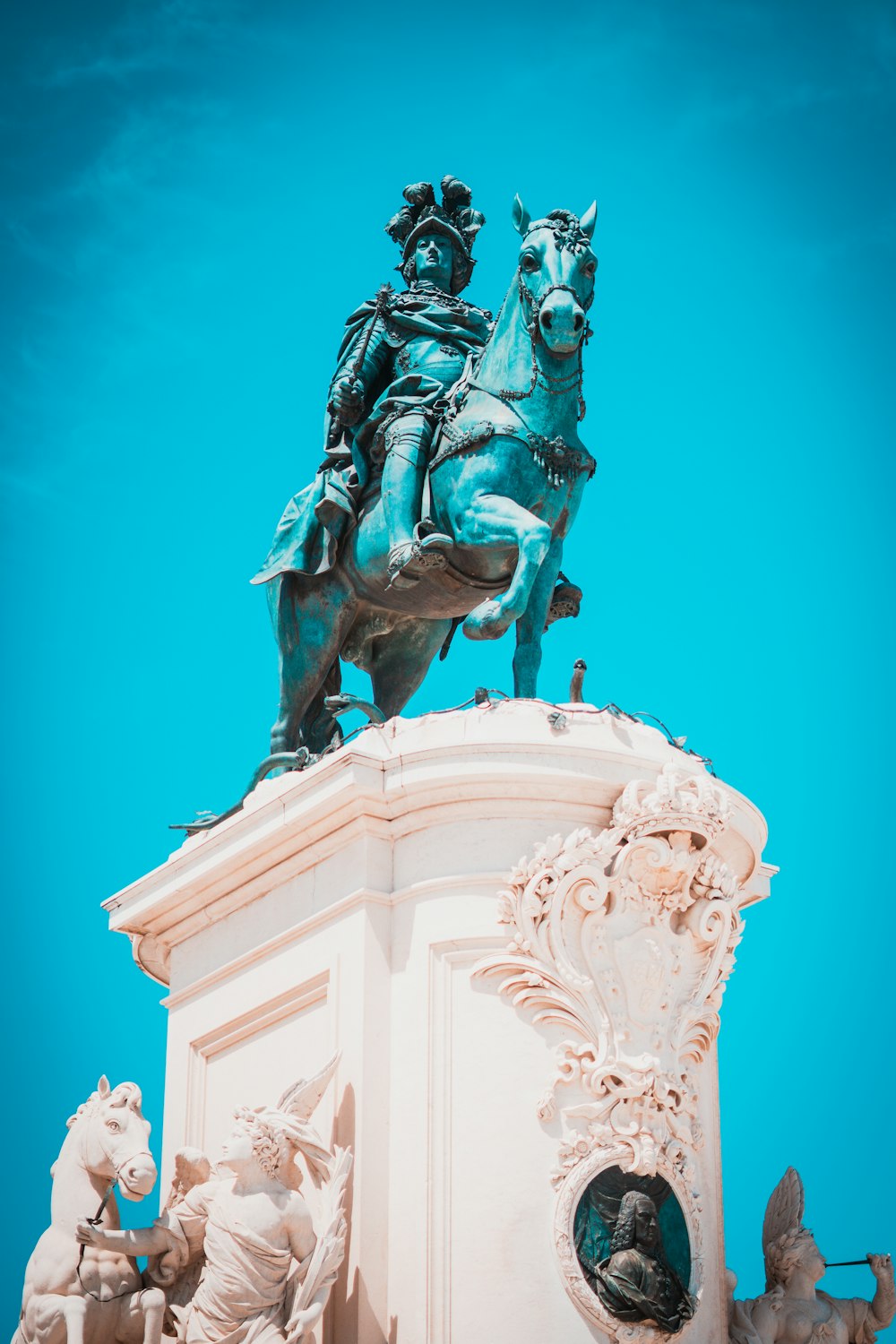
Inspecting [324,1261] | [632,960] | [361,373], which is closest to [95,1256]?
[324,1261]

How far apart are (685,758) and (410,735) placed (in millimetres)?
1483

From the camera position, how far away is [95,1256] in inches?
438

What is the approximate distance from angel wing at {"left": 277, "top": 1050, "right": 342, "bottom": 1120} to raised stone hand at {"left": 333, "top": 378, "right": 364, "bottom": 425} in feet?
17.1

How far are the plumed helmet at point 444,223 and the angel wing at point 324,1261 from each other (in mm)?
7116

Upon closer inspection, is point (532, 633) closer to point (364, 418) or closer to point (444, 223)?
point (364, 418)

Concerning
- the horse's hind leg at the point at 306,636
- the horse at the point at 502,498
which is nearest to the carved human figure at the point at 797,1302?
the horse at the point at 502,498

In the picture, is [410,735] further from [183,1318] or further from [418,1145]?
[183,1318]

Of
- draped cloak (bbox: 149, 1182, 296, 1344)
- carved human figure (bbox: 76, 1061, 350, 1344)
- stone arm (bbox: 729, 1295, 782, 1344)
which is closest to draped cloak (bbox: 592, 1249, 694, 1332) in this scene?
stone arm (bbox: 729, 1295, 782, 1344)

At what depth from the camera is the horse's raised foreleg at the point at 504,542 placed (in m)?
13.5

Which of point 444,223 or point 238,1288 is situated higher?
point 444,223

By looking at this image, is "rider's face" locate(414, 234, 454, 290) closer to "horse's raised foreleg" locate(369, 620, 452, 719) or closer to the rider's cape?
the rider's cape

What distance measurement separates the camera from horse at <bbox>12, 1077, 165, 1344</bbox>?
10898 mm

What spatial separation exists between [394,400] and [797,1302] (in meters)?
6.28

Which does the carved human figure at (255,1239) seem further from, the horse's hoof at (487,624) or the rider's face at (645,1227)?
the horse's hoof at (487,624)
